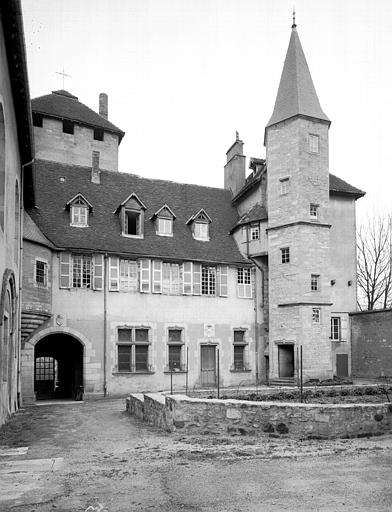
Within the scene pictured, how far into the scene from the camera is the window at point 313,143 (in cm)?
2984

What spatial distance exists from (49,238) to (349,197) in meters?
17.2

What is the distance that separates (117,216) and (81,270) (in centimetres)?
393

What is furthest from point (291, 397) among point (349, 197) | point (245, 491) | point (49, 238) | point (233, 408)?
point (349, 197)

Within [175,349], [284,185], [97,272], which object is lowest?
[175,349]

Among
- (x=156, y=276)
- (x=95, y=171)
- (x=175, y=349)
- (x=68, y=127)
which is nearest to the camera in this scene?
(x=156, y=276)

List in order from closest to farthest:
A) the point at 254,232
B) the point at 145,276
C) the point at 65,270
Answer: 1. the point at 65,270
2. the point at 145,276
3. the point at 254,232

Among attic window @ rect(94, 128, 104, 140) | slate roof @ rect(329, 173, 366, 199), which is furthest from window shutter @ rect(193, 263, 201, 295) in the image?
attic window @ rect(94, 128, 104, 140)

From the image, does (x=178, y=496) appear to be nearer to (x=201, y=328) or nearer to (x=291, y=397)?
(x=291, y=397)

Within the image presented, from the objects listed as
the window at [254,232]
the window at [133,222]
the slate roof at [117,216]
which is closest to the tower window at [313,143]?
the window at [254,232]

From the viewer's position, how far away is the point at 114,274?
27.1m

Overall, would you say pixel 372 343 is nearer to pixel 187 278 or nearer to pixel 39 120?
pixel 187 278

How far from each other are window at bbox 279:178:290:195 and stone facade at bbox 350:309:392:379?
26.1 feet

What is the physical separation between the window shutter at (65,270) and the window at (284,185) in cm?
1140

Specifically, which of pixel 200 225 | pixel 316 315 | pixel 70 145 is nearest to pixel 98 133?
pixel 70 145
